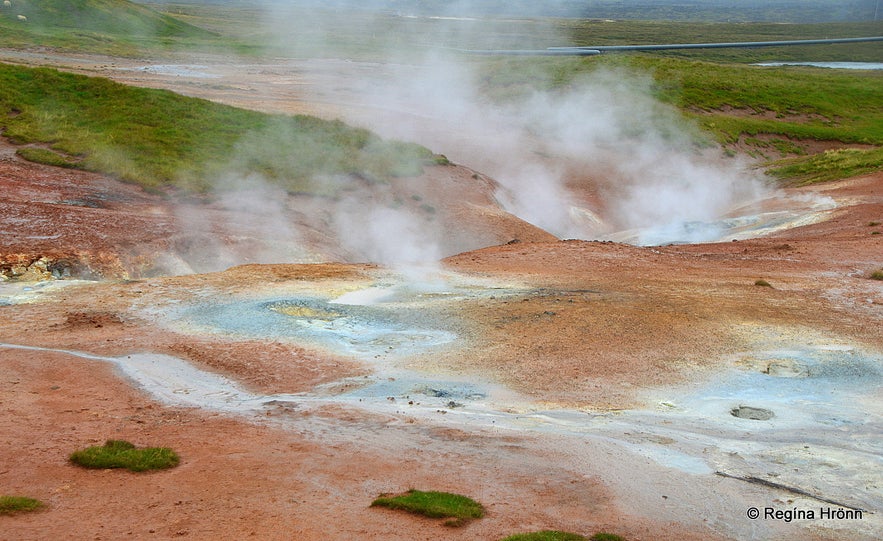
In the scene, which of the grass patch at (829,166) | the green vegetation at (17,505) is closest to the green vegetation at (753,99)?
the grass patch at (829,166)

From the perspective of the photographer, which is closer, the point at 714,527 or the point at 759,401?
the point at 714,527

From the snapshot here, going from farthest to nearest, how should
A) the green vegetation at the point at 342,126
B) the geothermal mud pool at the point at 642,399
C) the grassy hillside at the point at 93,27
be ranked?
the grassy hillside at the point at 93,27 < the green vegetation at the point at 342,126 < the geothermal mud pool at the point at 642,399

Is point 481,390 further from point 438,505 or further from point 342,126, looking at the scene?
point 342,126

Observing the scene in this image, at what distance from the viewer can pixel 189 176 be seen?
24234 millimetres

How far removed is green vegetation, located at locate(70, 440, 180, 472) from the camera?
9008 mm

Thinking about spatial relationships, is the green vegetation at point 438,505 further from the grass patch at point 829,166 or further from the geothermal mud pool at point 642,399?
the grass patch at point 829,166

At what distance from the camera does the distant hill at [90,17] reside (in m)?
68.6

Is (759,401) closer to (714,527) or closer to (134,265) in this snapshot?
(714,527)

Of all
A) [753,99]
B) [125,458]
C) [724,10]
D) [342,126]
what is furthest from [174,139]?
[724,10]

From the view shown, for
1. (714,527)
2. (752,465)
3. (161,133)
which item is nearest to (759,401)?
(752,465)

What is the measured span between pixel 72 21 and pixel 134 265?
198ft

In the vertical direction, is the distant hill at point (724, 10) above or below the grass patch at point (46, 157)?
above

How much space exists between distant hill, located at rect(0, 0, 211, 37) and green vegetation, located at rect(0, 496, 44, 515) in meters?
68.0

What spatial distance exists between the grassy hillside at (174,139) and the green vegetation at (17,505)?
16398 mm
